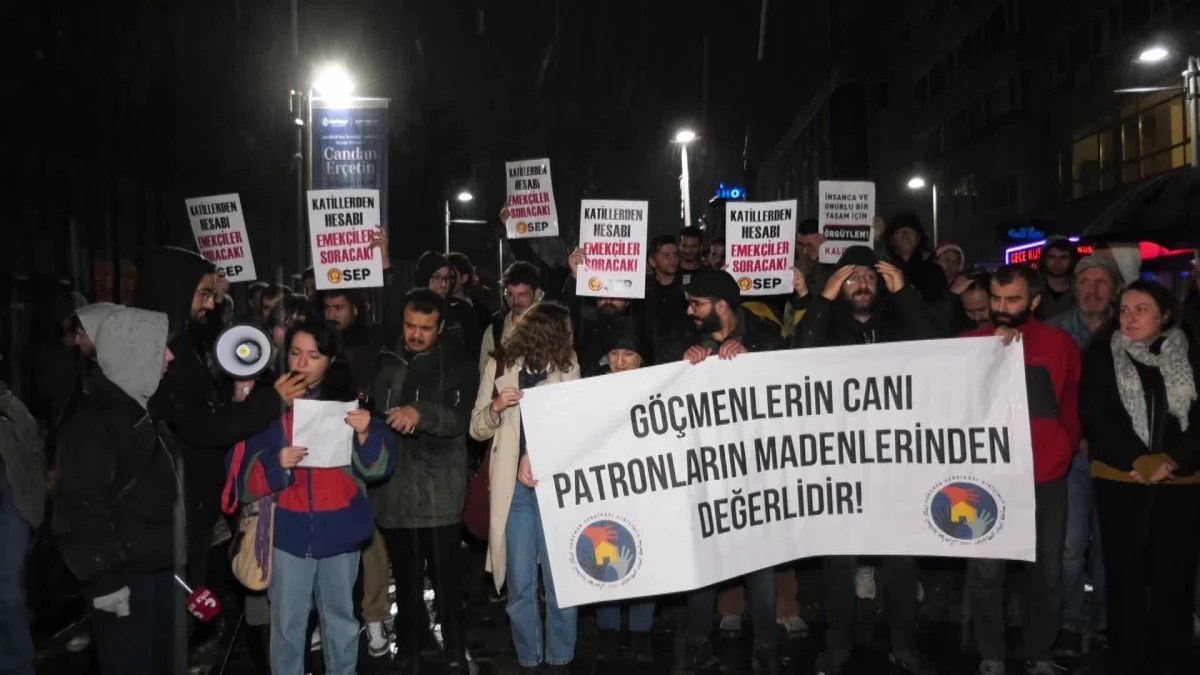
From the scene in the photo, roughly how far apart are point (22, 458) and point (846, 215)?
294 inches

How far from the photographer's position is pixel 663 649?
744 centimetres

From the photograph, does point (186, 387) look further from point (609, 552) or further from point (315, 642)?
point (315, 642)

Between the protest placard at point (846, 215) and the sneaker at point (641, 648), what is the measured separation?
4.68 m

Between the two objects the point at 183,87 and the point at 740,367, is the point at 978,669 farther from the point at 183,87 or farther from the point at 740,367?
the point at 183,87

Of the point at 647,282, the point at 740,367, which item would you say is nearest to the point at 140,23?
the point at 647,282

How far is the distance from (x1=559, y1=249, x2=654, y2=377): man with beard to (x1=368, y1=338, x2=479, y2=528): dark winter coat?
116cm

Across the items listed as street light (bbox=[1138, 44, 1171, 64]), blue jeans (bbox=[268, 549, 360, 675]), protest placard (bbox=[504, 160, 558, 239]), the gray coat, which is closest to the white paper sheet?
blue jeans (bbox=[268, 549, 360, 675])

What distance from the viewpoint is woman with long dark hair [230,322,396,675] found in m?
5.66

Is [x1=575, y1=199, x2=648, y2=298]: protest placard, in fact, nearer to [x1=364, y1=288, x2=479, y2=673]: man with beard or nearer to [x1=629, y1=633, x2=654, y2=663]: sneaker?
[x1=364, y1=288, x2=479, y2=673]: man with beard

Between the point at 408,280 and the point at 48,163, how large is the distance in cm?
2475

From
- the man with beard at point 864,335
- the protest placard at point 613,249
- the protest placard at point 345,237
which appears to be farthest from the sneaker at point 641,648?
the protest placard at point 345,237

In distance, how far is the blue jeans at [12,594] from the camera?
524cm

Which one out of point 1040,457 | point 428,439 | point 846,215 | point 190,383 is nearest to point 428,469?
point 428,439

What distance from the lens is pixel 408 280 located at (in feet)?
133
